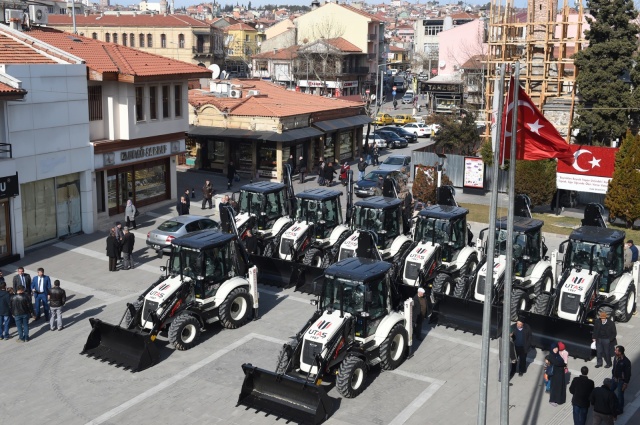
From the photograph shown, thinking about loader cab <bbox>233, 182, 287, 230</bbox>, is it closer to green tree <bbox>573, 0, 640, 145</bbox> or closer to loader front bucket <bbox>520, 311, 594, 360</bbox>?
loader front bucket <bbox>520, 311, 594, 360</bbox>

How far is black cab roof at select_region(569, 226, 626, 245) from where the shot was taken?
66.1 ft

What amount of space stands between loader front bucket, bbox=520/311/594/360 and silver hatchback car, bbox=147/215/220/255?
514 inches

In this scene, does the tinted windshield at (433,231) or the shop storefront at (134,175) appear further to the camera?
the shop storefront at (134,175)

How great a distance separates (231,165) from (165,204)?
214 inches

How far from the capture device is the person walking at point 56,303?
19.6 m

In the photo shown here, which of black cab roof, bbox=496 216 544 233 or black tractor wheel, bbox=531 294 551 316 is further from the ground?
black cab roof, bbox=496 216 544 233

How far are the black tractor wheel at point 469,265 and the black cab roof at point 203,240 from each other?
→ 22.7 feet

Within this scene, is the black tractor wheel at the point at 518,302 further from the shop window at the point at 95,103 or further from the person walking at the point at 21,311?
the shop window at the point at 95,103

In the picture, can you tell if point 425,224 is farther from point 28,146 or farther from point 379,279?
point 28,146

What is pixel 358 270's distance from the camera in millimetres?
17109

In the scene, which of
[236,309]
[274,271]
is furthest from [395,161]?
[236,309]

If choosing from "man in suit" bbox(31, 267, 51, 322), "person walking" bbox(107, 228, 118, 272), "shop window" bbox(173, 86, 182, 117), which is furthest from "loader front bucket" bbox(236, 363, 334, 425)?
"shop window" bbox(173, 86, 182, 117)

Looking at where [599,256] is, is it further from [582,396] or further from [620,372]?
[582,396]

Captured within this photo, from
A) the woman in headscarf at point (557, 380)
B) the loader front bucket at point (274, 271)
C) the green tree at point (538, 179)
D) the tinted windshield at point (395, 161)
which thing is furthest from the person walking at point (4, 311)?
the tinted windshield at point (395, 161)
